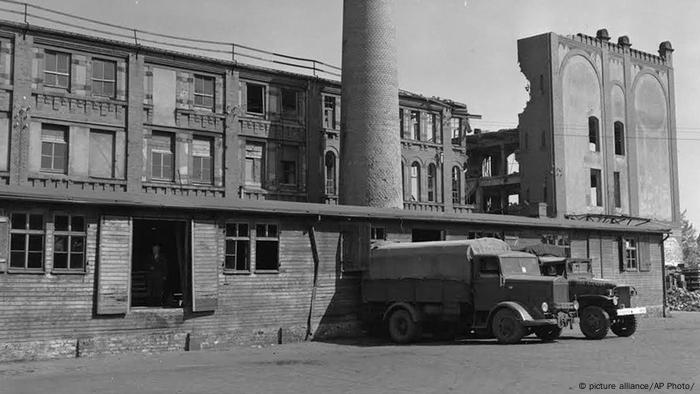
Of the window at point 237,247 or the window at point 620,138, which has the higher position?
the window at point 620,138

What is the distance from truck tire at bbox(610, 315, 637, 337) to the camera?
21.8m

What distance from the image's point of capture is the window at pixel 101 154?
31750 mm

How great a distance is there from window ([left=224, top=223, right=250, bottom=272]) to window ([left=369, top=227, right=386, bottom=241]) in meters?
4.28

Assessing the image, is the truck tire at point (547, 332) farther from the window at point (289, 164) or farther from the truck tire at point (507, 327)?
the window at point (289, 164)

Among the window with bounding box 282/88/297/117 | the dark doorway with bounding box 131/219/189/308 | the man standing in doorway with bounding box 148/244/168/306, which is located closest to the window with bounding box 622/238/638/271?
the window with bounding box 282/88/297/117

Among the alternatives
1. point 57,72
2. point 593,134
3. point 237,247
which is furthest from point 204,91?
point 593,134

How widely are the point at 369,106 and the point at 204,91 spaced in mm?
7648

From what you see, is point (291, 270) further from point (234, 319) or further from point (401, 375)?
point (401, 375)

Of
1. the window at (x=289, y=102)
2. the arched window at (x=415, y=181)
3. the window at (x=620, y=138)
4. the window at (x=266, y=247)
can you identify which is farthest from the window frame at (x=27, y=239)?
the window at (x=620, y=138)

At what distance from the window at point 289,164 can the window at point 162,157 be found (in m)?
Answer: 5.87

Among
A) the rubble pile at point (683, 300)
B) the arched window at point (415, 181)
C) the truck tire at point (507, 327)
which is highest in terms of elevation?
the arched window at point (415, 181)

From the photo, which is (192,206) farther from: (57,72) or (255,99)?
(255,99)

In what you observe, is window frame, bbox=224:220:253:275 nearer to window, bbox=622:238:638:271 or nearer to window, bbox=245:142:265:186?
window, bbox=245:142:265:186

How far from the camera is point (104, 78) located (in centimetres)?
3219
